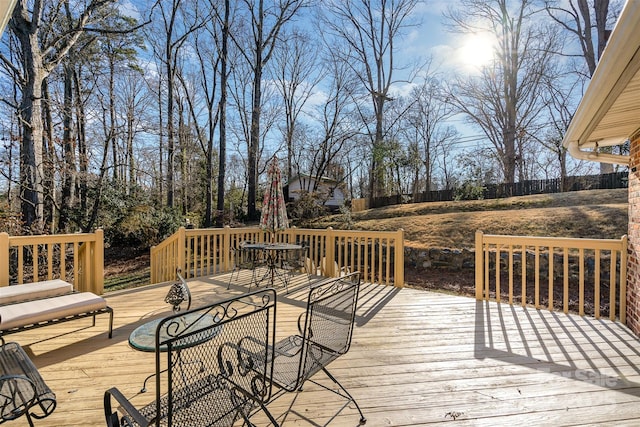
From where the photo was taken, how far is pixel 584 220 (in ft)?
28.7

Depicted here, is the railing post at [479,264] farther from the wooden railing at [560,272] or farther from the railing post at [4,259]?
the railing post at [4,259]

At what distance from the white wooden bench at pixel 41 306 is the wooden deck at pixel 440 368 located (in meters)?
0.33

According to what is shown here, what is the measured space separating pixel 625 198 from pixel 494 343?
34.8 feet

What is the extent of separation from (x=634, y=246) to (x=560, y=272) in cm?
464

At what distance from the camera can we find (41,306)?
9.27ft

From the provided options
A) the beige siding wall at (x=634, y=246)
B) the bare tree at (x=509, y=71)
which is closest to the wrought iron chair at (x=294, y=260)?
the beige siding wall at (x=634, y=246)

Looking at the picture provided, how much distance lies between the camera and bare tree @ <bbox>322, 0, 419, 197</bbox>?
644 inches

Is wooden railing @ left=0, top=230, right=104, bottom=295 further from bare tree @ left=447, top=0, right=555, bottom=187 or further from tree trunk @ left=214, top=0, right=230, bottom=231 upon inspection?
bare tree @ left=447, top=0, right=555, bottom=187

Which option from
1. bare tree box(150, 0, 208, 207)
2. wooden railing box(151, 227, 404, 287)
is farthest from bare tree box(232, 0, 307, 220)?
wooden railing box(151, 227, 404, 287)

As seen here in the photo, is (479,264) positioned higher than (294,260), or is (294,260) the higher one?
(479,264)

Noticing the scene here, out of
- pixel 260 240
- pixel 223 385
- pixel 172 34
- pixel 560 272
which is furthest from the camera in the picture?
pixel 172 34

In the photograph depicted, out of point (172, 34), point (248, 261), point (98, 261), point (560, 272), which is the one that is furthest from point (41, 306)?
point (172, 34)

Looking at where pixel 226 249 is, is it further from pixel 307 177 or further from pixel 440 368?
pixel 307 177

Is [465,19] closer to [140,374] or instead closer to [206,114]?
[206,114]
